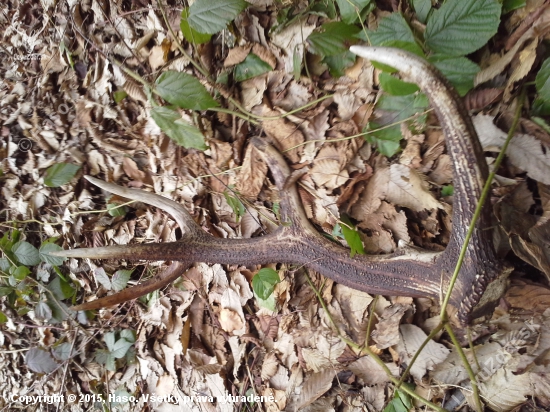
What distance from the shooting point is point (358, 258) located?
1509mm

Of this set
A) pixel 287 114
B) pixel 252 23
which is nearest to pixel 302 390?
pixel 287 114

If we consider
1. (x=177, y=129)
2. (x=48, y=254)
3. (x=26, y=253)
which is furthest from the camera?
(x=26, y=253)

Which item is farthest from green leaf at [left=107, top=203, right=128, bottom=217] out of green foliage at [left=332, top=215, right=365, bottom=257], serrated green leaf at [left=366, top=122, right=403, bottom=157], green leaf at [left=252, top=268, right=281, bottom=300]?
serrated green leaf at [left=366, top=122, right=403, bottom=157]

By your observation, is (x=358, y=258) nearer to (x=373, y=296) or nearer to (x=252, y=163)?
(x=373, y=296)

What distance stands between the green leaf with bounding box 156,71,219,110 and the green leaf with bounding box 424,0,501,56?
918mm

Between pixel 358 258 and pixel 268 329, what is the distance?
0.72 metres

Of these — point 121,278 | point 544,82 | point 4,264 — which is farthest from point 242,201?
point 4,264

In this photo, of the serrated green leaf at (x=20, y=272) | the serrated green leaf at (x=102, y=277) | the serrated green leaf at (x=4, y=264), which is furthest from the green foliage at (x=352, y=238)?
the serrated green leaf at (x=4, y=264)

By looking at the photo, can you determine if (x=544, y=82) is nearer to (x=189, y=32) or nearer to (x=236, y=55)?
(x=236, y=55)

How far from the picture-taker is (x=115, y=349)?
7.59ft

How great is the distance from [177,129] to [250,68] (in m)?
0.45

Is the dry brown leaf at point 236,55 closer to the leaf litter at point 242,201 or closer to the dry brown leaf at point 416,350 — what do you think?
the leaf litter at point 242,201

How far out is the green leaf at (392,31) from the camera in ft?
4.58

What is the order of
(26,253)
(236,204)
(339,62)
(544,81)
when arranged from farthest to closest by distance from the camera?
1. (26,253)
2. (236,204)
3. (339,62)
4. (544,81)
